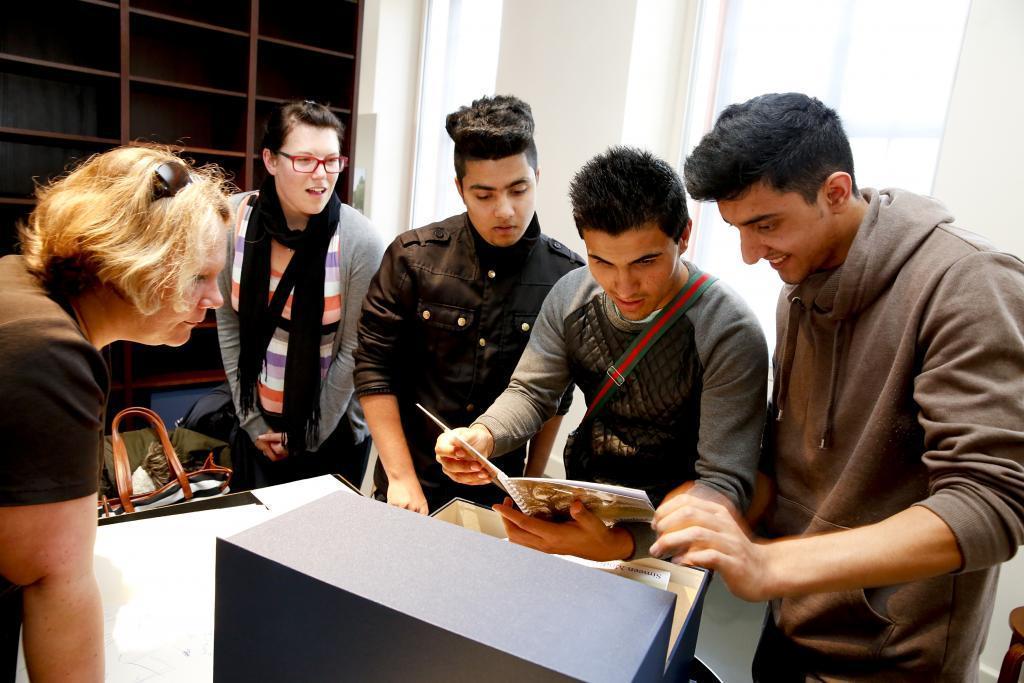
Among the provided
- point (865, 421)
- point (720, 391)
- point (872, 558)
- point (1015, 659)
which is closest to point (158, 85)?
point (720, 391)

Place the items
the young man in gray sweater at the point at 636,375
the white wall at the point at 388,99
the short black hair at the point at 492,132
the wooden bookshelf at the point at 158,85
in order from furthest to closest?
1. the white wall at the point at 388,99
2. the wooden bookshelf at the point at 158,85
3. the short black hair at the point at 492,132
4. the young man in gray sweater at the point at 636,375

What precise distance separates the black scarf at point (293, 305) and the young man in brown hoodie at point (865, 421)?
1.34 meters

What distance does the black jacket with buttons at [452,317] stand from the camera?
161 centimetres

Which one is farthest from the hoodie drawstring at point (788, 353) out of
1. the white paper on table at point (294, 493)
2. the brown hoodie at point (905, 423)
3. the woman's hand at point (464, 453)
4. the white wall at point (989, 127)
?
the white wall at point (989, 127)

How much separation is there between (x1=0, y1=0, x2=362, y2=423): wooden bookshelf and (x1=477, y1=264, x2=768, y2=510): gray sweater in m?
2.93

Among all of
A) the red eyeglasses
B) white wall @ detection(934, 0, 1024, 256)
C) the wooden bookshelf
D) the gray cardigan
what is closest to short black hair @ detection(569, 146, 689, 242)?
the gray cardigan

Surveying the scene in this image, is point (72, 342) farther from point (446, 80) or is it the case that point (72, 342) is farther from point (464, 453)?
point (446, 80)

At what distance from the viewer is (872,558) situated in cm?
79

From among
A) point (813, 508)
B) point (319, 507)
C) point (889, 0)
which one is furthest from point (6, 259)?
point (889, 0)

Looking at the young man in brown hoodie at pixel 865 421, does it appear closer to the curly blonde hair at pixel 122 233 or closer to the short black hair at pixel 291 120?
the curly blonde hair at pixel 122 233

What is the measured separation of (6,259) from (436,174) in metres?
3.77

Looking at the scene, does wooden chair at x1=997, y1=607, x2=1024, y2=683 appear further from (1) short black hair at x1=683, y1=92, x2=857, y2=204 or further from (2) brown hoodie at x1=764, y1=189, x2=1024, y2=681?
(1) short black hair at x1=683, y1=92, x2=857, y2=204

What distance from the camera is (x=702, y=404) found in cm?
116

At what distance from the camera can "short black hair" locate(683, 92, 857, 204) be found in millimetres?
969
